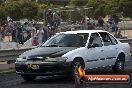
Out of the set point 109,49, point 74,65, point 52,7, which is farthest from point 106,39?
point 52,7

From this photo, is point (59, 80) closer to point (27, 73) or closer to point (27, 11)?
point (27, 73)

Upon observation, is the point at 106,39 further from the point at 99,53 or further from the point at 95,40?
the point at 99,53

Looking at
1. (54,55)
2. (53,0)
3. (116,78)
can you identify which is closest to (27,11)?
(53,0)

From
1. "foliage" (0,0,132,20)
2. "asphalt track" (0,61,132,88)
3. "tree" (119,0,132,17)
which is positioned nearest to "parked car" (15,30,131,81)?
"asphalt track" (0,61,132,88)

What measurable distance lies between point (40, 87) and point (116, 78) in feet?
19.7

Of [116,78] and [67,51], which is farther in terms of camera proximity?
[67,51]

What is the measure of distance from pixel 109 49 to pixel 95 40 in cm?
64

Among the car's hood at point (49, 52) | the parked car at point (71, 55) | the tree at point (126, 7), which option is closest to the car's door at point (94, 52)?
the parked car at point (71, 55)

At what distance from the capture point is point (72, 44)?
1330cm

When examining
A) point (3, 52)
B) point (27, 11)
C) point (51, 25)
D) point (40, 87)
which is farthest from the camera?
point (27, 11)

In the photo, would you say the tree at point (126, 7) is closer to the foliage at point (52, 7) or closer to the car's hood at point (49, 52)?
the foliage at point (52, 7)

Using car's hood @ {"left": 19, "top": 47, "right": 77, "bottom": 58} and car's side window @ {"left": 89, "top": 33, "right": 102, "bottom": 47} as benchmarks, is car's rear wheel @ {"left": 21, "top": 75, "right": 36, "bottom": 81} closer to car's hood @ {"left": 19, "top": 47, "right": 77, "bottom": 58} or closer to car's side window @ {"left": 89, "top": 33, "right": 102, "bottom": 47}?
car's hood @ {"left": 19, "top": 47, "right": 77, "bottom": 58}

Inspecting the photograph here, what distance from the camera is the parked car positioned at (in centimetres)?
1224

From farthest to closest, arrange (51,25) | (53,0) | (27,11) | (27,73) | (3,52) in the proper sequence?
(53,0) → (27,11) → (51,25) → (3,52) → (27,73)
